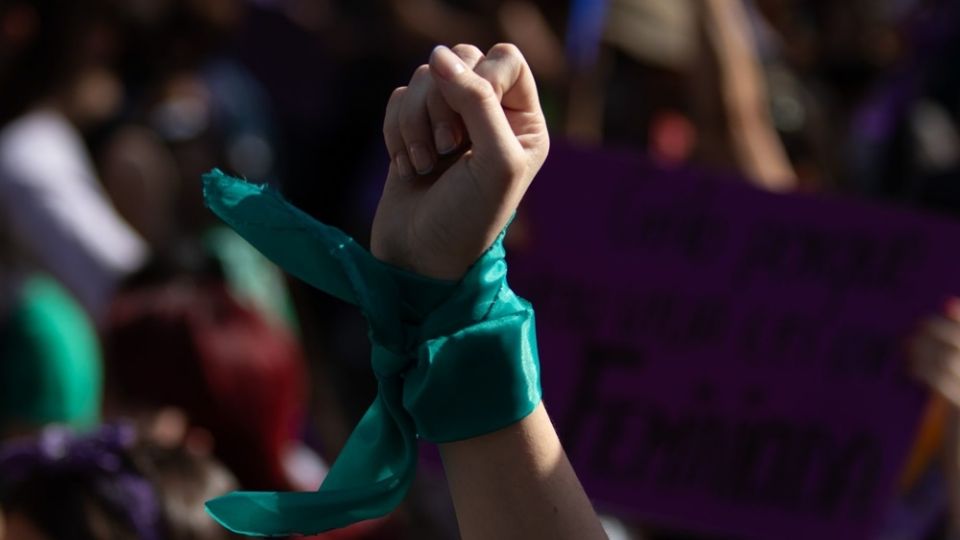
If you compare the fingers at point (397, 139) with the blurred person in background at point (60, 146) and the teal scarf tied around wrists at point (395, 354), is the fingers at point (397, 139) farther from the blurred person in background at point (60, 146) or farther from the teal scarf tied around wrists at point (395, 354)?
the blurred person in background at point (60, 146)

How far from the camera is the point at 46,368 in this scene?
11.8 ft

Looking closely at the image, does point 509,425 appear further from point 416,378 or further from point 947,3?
point 947,3

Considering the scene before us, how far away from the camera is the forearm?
1446 mm

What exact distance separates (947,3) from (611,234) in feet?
6.49

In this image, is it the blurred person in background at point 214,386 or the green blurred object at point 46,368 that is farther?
the green blurred object at point 46,368

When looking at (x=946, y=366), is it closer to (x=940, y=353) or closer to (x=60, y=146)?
(x=940, y=353)

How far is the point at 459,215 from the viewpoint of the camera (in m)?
1.42

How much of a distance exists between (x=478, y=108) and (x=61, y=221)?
3.07 meters

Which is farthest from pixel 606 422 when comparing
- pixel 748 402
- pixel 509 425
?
pixel 509 425

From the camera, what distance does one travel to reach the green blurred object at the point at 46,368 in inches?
139

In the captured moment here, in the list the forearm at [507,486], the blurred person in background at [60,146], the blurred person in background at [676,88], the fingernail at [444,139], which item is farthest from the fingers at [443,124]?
the blurred person in background at [60,146]

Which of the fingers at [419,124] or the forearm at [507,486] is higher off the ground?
the fingers at [419,124]

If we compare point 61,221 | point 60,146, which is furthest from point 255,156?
point 61,221

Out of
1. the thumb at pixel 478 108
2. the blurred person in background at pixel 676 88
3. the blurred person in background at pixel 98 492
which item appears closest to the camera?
the thumb at pixel 478 108
